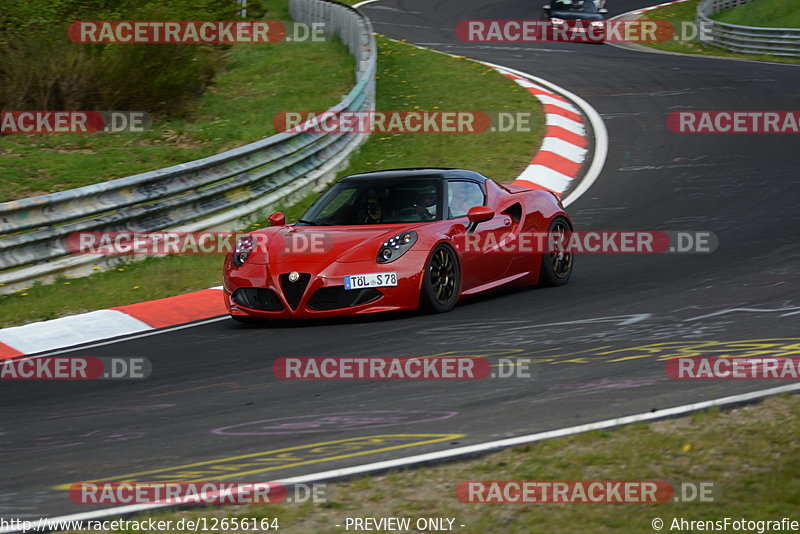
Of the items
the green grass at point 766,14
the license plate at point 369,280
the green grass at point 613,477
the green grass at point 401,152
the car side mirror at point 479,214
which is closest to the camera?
Result: the green grass at point 613,477

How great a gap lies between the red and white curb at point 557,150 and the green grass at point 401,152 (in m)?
0.17

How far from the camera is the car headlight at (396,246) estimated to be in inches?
320

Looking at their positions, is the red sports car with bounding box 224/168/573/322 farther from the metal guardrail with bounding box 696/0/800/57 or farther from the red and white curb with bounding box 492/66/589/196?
the metal guardrail with bounding box 696/0/800/57

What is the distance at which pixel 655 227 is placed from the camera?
1160cm

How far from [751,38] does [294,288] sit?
21804 mm

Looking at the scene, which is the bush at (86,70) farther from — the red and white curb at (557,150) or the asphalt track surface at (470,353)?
the asphalt track surface at (470,353)

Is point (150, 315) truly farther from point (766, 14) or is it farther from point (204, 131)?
point (766, 14)

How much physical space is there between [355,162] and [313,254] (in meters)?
6.61

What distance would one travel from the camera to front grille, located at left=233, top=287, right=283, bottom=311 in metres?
8.18

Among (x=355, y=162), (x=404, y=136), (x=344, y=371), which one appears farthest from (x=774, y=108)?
(x=344, y=371)

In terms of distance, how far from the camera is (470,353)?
6805 millimetres

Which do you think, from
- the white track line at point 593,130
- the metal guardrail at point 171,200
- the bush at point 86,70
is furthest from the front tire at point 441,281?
the bush at point 86,70

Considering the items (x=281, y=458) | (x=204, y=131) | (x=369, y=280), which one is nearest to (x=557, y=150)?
(x=204, y=131)

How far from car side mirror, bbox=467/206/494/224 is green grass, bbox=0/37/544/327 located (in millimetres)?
2888
